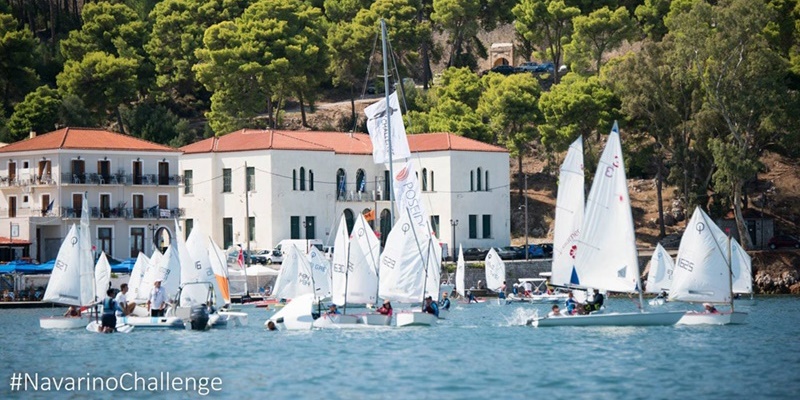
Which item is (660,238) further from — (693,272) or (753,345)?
(753,345)

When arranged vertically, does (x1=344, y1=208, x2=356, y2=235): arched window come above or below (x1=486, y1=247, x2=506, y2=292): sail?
above

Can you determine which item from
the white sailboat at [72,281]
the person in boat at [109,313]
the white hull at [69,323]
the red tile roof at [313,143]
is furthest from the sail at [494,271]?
the person in boat at [109,313]

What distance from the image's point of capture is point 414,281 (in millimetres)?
58188

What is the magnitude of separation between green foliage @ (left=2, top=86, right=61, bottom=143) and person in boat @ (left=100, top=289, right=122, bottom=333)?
54.2 m

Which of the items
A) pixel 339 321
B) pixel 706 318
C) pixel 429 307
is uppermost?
pixel 429 307

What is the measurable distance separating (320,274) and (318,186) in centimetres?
2523

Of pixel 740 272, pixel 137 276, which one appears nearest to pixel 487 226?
pixel 740 272

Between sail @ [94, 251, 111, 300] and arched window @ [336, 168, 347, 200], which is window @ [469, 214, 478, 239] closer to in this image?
arched window @ [336, 168, 347, 200]

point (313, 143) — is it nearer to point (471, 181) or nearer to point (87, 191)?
point (471, 181)

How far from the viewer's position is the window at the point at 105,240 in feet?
308

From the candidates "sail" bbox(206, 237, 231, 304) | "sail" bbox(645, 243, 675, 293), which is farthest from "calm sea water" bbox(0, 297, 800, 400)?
"sail" bbox(645, 243, 675, 293)

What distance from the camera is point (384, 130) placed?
63.6m

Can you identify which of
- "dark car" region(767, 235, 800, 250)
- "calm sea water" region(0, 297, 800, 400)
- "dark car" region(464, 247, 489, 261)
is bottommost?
"calm sea water" region(0, 297, 800, 400)

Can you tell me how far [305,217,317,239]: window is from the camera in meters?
101
